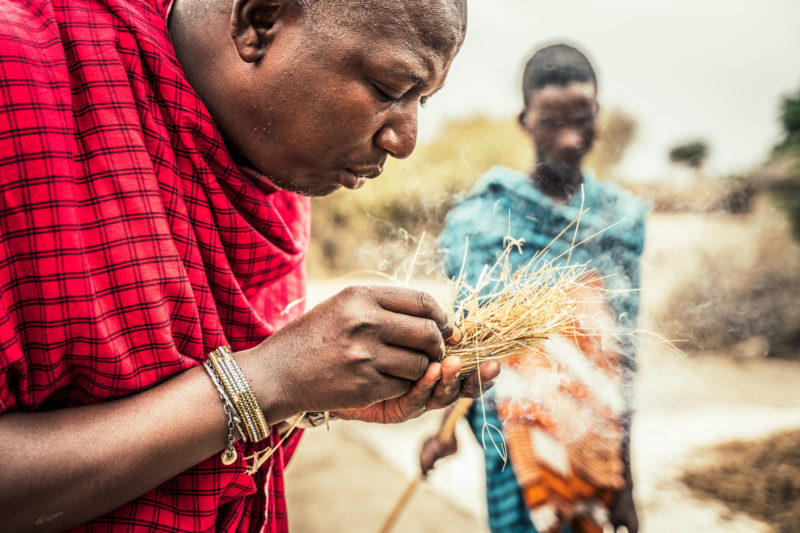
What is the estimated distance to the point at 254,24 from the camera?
1.46 metres

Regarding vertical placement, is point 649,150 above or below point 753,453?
above

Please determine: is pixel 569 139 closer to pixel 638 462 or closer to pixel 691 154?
pixel 691 154

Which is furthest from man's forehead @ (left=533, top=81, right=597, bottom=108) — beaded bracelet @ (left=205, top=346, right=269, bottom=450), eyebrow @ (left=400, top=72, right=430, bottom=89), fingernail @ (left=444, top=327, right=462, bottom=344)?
beaded bracelet @ (left=205, top=346, right=269, bottom=450)

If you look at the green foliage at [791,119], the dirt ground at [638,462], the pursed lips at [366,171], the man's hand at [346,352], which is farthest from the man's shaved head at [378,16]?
the green foliage at [791,119]

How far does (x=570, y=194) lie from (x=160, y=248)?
1512 mm

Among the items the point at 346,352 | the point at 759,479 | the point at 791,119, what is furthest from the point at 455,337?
the point at 759,479

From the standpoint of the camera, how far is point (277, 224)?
167 cm

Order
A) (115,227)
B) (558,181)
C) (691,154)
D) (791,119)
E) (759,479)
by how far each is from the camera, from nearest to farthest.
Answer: (115,227) < (558,181) < (691,154) < (791,119) < (759,479)

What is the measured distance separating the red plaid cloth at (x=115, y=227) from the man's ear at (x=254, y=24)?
172 mm

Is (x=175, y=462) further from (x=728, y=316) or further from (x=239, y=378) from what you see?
(x=728, y=316)

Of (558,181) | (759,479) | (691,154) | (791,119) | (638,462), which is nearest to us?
(558,181)

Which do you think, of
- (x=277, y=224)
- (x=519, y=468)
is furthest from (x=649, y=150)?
(x=277, y=224)

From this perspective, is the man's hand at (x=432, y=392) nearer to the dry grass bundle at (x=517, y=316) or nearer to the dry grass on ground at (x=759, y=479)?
the dry grass bundle at (x=517, y=316)

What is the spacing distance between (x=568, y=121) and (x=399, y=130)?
41.7 inches
